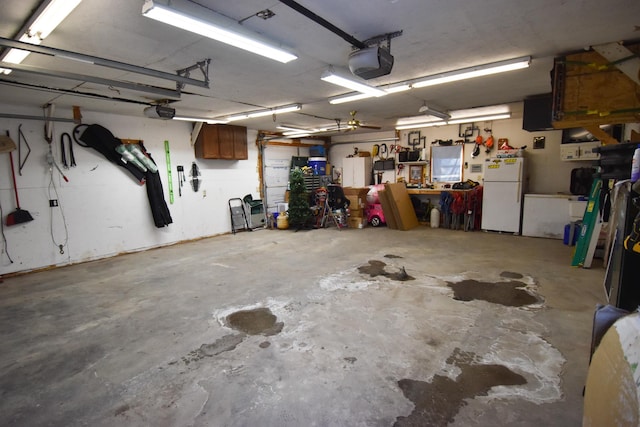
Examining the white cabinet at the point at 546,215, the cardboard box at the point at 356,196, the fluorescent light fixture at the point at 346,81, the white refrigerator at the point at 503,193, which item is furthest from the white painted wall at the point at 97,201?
the white cabinet at the point at 546,215

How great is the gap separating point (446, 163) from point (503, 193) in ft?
5.93

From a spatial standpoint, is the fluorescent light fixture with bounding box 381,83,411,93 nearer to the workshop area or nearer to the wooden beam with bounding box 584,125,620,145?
the workshop area

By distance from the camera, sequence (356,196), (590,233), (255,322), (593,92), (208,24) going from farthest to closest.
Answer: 1. (356,196)
2. (590,233)
3. (593,92)
4. (255,322)
5. (208,24)

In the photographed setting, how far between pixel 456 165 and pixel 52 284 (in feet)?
27.8

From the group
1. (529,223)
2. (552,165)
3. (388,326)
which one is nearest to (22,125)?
(388,326)

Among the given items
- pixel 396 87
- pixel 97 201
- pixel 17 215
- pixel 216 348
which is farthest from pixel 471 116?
pixel 17 215

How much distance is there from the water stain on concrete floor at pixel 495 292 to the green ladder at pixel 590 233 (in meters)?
1.39

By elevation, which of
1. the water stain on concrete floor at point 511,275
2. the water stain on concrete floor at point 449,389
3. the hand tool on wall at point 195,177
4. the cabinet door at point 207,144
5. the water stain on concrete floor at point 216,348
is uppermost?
the cabinet door at point 207,144

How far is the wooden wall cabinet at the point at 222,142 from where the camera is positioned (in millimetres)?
6953

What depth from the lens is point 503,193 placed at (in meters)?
6.73

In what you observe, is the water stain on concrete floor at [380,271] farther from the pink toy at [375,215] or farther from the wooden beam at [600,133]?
the pink toy at [375,215]

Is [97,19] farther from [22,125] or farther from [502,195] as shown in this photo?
[502,195]

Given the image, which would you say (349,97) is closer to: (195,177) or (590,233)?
(590,233)

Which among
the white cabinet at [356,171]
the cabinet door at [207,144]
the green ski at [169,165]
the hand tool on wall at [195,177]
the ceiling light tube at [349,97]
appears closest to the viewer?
the ceiling light tube at [349,97]
